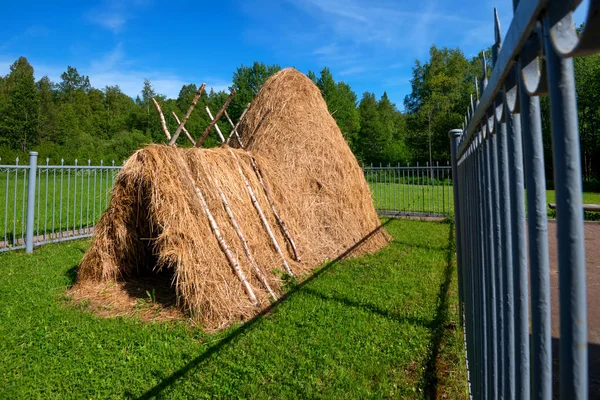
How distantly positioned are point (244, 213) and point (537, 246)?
525cm

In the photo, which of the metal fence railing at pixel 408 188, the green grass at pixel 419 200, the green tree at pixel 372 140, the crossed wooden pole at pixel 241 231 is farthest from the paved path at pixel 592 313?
the green tree at pixel 372 140

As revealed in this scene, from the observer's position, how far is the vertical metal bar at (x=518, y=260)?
942 millimetres

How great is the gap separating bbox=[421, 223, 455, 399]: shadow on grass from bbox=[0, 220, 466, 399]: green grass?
0.04 ft

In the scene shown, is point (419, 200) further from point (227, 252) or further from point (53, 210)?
point (53, 210)

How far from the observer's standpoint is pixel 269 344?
396 cm

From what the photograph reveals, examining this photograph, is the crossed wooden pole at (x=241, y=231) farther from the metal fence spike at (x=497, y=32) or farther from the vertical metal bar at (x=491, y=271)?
the metal fence spike at (x=497, y=32)

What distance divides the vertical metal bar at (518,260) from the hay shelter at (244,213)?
3.94 metres

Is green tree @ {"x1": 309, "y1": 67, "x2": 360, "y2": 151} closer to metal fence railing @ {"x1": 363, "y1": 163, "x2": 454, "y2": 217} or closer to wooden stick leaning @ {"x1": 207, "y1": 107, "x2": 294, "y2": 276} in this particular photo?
metal fence railing @ {"x1": 363, "y1": 163, "x2": 454, "y2": 217}

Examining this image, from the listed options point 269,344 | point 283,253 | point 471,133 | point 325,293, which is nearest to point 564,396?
point 471,133

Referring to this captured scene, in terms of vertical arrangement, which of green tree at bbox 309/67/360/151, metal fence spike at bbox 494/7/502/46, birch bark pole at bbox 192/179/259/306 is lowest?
birch bark pole at bbox 192/179/259/306

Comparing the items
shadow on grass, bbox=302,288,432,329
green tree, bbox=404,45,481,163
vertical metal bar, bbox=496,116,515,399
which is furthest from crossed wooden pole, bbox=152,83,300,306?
green tree, bbox=404,45,481,163

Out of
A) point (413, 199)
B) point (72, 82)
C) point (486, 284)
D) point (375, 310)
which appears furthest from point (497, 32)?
point (72, 82)

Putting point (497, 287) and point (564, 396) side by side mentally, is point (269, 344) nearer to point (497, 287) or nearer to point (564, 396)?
point (497, 287)

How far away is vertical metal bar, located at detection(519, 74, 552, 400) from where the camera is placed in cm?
75
